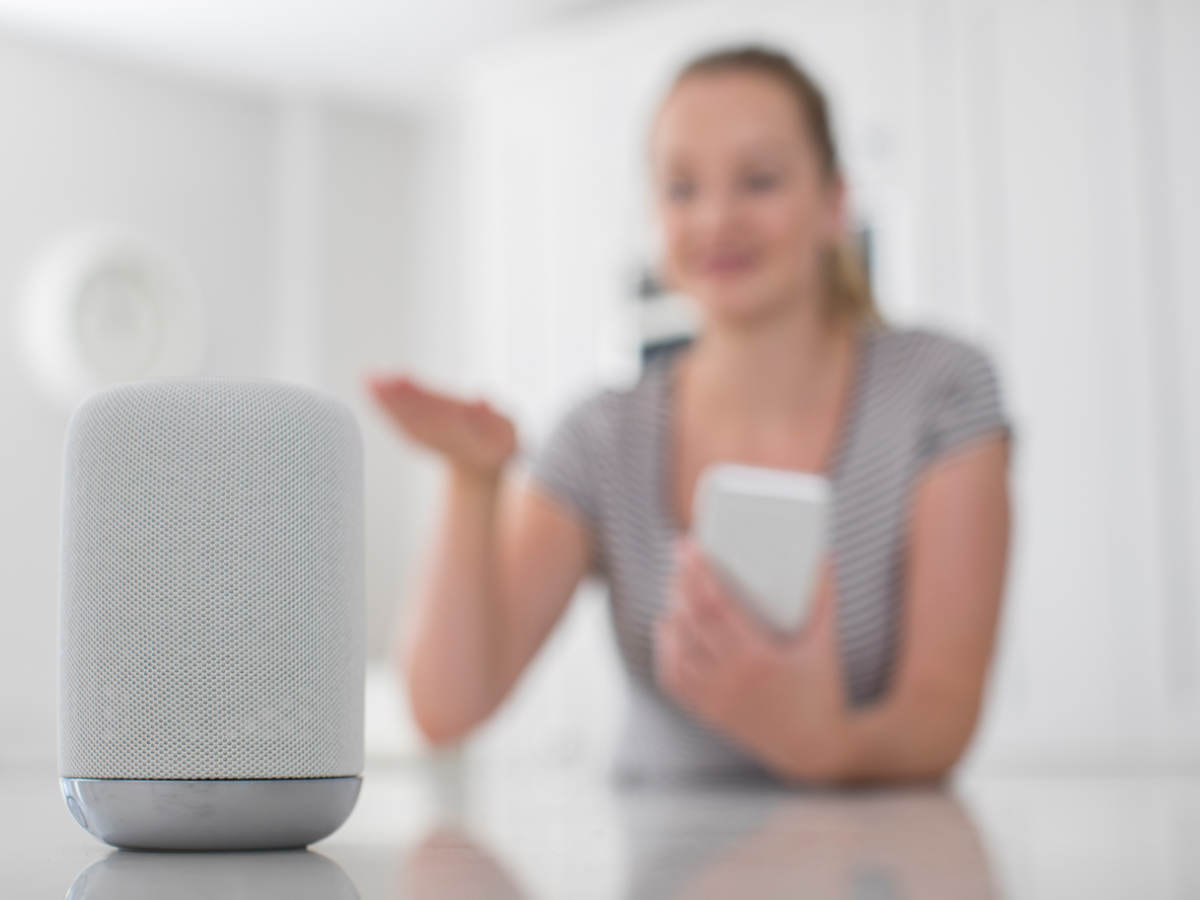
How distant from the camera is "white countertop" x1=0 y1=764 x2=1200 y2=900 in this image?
29 cm

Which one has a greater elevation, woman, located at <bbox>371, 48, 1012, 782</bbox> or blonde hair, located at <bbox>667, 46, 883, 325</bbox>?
blonde hair, located at <bbox>667, 46, 883, 325</bbox>

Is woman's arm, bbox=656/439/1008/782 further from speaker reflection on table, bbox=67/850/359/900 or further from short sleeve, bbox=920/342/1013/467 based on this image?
speaker reflection on table, bbox=67/850/359/900

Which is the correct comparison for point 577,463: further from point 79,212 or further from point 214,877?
point 79,212

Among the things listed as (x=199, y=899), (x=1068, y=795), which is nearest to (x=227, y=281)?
(x=1068, y=795)

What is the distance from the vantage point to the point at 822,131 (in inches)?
46.2

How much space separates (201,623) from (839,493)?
0.78 meters

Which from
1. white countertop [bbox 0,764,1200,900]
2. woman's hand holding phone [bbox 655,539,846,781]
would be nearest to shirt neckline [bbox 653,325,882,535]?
woman's hand holding phone [bbox 655,539,846,781]

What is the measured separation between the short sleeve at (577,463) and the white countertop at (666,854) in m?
0.53

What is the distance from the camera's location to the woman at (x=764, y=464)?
0.91 metres

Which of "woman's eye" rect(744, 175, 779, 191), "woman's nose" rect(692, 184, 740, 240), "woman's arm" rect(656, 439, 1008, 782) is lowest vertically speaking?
"woman's arm" rect(656, 439, 1008, 782)

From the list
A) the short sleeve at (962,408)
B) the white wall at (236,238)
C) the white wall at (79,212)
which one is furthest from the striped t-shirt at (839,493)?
the white wall at (79,212)

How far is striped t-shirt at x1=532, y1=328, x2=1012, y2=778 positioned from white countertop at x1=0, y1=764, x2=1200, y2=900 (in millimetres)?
409

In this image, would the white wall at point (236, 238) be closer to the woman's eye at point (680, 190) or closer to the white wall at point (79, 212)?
the white wall at point (79, 212)

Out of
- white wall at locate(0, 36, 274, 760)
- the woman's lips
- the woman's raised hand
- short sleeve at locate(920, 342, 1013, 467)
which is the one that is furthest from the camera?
white wall at locate(0, 36, 274, 760)
